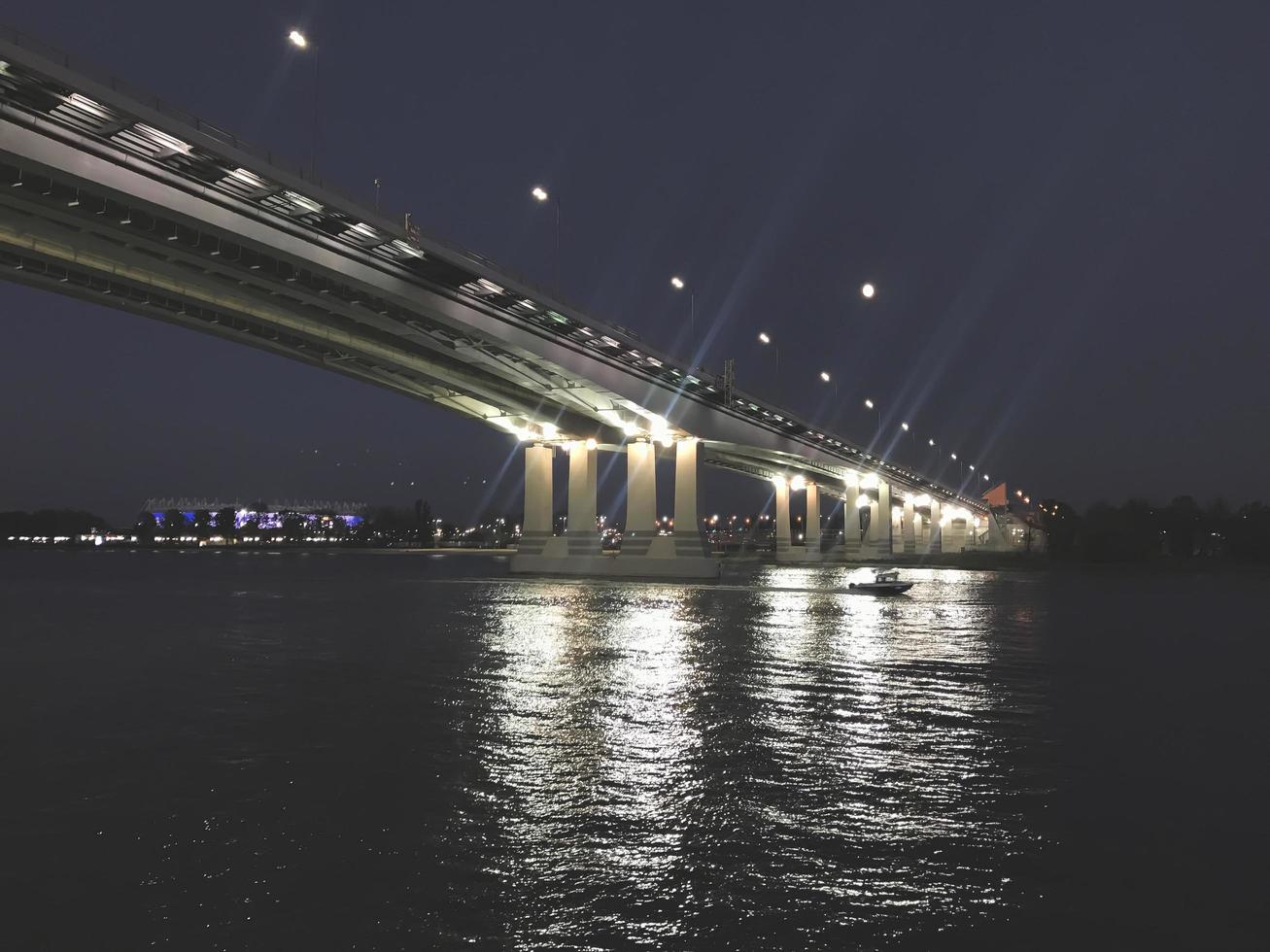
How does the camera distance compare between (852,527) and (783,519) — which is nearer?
(783,519)

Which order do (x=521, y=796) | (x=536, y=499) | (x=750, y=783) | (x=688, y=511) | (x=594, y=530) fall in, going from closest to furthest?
(x=521, y=796), (x=750, y=783), (x=688, y=511), (x=594, y=530), (x=536, y=499)

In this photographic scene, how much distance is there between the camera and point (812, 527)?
135000 mm

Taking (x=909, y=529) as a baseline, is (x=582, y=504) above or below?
above

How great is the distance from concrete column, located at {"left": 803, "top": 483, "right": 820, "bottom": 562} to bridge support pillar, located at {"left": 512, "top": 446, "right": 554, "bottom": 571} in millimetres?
57459

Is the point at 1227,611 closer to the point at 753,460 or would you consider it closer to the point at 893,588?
the point at 893,588

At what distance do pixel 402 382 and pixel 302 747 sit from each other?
53.9 metres

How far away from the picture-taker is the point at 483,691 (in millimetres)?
16844

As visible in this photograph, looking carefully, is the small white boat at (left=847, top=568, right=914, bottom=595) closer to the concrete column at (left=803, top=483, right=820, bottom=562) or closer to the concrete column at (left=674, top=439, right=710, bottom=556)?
the concrete column at (left=674, top=439, right=710, bottom=556)

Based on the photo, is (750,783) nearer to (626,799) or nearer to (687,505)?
(626,799)

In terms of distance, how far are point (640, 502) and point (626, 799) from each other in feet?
207

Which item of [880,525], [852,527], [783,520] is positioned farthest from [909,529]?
[783,520]

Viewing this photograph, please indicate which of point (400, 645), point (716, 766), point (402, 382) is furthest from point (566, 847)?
point (402, 382)

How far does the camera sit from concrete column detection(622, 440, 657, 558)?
7162cm

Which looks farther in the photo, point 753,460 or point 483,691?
point 753,460
